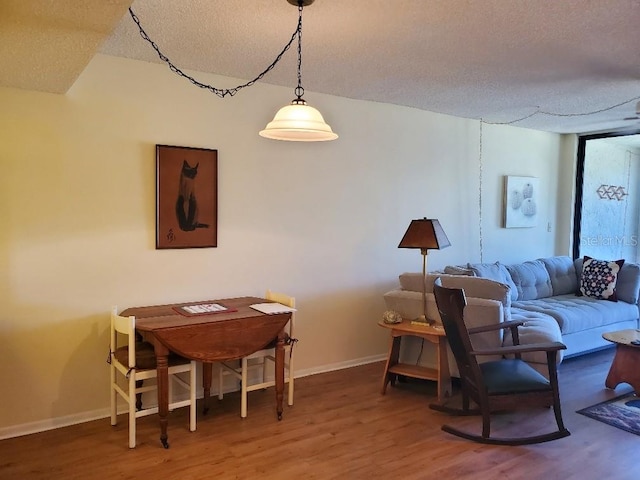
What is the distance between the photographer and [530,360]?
3422 millimetres

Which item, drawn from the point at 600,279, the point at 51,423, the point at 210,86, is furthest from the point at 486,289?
the point at 51,423

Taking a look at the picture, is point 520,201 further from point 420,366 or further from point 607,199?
point 420,366

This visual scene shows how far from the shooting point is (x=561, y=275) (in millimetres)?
5160

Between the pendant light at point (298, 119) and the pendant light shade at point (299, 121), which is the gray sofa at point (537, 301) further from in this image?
the pendant light shade at point (299, 121)

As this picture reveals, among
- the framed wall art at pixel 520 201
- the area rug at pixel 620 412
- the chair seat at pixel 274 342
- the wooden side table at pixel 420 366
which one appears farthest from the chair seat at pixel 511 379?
the framed wall art at pixel 520 201

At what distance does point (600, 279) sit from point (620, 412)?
1949 mm

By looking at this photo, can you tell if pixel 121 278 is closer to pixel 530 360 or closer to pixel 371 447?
pixel 371 447

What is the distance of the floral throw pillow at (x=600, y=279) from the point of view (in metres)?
4.80

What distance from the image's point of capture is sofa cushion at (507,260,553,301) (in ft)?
15.7

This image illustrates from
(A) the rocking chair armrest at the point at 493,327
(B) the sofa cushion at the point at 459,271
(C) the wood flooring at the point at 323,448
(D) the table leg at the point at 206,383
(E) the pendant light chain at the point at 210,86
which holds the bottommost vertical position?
(C) the wood flooring at the point at 323,448

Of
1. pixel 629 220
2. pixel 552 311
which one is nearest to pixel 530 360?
pixel 552 311

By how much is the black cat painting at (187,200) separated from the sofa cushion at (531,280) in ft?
9.99

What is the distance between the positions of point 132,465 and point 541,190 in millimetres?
4983

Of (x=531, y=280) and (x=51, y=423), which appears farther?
(x=531, y=280)
